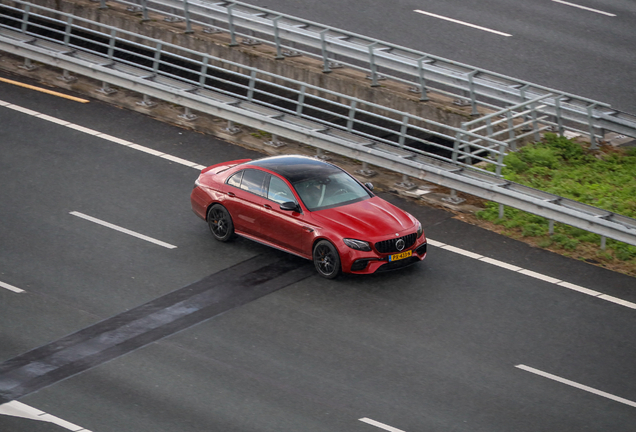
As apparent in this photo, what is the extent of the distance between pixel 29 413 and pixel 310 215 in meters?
5.34

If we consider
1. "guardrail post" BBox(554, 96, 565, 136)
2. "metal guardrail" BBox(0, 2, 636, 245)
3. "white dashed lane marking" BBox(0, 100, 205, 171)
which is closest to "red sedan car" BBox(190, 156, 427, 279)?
"metal guardrail" BBox(0, 2, 636, 245)

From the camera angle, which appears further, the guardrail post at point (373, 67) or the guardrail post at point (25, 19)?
the guardrail post at point (25, 19)

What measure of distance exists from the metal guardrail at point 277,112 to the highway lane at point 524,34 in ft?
12.5

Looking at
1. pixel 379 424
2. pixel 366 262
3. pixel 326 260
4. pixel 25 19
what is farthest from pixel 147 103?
pixel 379 424

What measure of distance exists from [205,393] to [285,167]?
199 inches

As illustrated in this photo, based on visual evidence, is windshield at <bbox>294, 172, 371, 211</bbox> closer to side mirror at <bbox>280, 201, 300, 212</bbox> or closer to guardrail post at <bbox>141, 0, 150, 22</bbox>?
side mirror at <bbox>280, 201, 300, 212</bbox>

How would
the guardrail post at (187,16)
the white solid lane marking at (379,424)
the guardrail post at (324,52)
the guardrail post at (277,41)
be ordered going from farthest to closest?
1. the guardrail post at (187,16)
2. the guardrail post at (277,41)
3. the guardrail post at (324,52)
4. the white solid lane marking at (379,424)

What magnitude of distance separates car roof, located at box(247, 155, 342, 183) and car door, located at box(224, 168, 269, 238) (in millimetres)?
238

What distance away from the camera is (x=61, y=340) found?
41.8 ft

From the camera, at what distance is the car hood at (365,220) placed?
47.1 feet

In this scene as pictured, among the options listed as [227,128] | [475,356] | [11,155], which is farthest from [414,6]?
[475,356]

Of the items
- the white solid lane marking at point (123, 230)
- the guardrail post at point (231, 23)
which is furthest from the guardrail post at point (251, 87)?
the white solid lane marking at point (123, 230)

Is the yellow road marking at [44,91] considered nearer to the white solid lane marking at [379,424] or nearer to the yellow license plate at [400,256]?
the yellow license plate at [400,256]

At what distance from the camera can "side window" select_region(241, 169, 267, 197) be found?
50.5 ft
